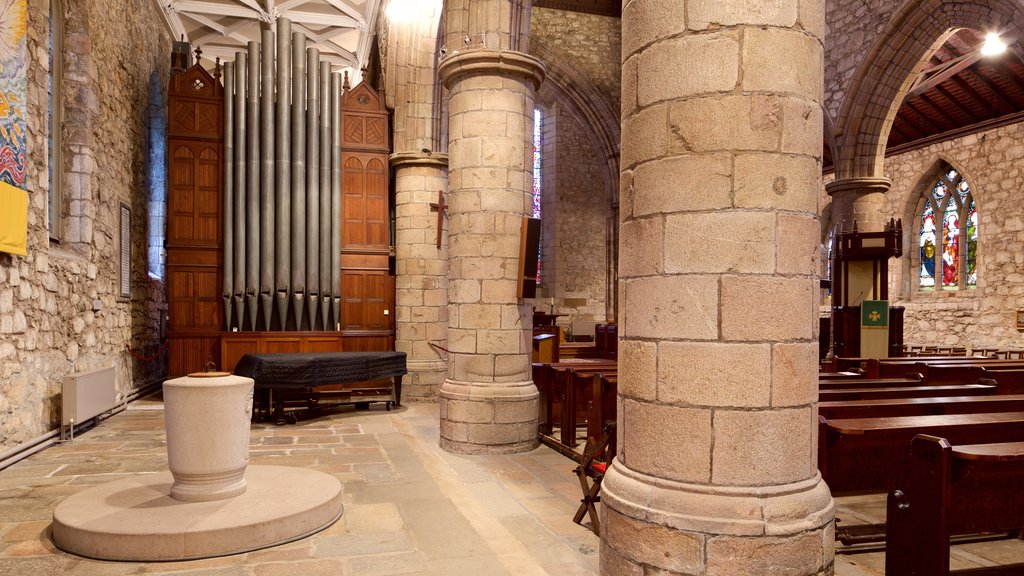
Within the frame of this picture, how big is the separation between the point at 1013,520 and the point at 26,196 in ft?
21.7

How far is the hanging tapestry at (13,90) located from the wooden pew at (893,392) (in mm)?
6023

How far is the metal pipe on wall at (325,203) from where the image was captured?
9422 mm

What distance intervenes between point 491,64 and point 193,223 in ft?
18.1

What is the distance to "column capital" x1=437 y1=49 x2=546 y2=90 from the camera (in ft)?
19.0

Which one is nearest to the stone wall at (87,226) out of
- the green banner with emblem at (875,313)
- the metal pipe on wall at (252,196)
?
the metal pipe on wall at (252,196)

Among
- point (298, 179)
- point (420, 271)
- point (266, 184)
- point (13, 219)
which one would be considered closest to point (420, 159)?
point (420, 271)

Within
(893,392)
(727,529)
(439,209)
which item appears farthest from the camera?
(439,209)

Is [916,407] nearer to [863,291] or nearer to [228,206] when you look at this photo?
[863,291]

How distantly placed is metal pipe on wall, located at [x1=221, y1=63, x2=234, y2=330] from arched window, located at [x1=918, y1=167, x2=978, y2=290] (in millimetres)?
13831

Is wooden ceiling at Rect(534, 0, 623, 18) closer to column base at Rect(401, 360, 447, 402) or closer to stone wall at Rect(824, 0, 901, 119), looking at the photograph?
stone wall at Rect(824, 0, 901, 119)

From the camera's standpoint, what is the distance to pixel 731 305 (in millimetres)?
2559

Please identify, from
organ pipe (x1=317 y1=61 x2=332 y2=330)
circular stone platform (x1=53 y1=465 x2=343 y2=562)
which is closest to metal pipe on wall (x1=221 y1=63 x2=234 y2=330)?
organ pipe (x1=317 y1=61 x2=332 y2=330)

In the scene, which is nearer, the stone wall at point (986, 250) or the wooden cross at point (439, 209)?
the wooden cross at point (439, 209)

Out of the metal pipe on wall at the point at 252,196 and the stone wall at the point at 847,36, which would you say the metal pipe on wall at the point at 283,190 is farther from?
the stone wall at the point at 847,36
